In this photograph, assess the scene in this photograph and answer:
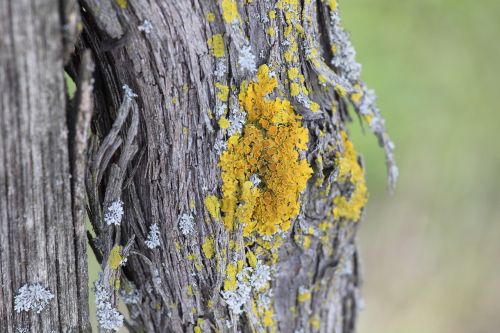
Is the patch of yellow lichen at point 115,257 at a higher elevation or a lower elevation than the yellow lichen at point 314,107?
lower

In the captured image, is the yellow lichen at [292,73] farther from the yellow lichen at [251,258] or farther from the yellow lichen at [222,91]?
the yellow lichen at [251,258]

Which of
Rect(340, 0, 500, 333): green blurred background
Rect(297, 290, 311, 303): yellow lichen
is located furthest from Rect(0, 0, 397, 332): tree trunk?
Rect(340, 0, 500, 333): green blurred background

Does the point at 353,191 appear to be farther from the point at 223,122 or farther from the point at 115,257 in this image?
the point at 115,257

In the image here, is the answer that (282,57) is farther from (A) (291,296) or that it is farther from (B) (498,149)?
(B) (498,149)

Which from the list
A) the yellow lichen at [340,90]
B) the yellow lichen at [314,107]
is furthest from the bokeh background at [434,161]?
the yellow lichen at [314,107]

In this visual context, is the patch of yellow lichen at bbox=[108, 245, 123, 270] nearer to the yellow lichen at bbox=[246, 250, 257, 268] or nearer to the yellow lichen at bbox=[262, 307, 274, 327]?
the yellow lichen at bbox=[246, 250, 257, 268]

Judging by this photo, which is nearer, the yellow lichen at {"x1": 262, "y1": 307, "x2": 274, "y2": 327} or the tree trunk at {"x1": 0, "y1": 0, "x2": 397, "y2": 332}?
the tree trunk at {"x1": 0, "y1": 0, "x2": 397, "y2": 332}

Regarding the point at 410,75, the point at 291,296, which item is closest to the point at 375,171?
the point at 410,75
